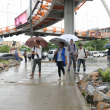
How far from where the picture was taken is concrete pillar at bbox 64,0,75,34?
1698cm

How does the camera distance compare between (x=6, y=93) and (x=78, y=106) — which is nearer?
(x=78, y=106)

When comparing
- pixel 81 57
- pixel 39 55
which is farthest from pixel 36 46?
pixel 81 57

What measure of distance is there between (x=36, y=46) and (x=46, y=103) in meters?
4.35

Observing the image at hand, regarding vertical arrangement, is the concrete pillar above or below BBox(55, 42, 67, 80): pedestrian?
above

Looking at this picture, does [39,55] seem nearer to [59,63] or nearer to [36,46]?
[36,46]

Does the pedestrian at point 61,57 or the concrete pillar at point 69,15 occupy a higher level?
the concrete pillar at point 69,15

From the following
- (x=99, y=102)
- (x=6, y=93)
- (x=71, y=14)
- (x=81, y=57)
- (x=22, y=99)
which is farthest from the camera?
(x=71, y=14)

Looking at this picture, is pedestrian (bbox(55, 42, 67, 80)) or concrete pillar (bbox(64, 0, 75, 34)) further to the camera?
concrete pillar (bbox(64, 0, 75, 34))

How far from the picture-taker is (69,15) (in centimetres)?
1711

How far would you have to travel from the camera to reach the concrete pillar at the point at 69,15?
17.0 m

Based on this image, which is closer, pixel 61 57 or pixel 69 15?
pixel 61 57

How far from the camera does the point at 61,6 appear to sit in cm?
2008

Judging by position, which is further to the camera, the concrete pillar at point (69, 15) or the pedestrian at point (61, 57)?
the concrete pillar at point (69, 15)

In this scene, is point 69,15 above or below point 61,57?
above
